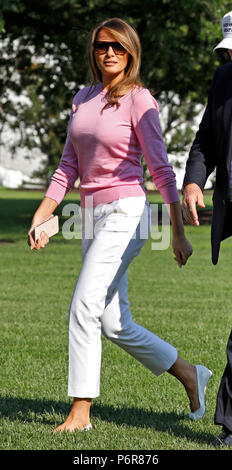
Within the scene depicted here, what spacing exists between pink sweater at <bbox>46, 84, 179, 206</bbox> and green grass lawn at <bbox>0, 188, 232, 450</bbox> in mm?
1246

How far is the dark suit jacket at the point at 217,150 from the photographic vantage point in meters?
4.10

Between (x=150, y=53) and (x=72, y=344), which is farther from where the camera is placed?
(x=150, y=53)

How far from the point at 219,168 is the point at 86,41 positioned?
700 inches

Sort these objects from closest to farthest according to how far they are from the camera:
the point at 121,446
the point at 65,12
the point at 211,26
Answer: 1. the point at 121,446
2. the point at 211,26
3. the point at 65,12

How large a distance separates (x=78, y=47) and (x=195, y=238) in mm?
5605

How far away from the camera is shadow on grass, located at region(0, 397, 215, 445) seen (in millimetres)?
4838

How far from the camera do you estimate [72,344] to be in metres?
4.50

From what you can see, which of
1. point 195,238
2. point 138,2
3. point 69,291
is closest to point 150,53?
point 138,2

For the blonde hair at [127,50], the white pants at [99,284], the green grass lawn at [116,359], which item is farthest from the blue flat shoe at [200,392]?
the blonde hair at [127,50]

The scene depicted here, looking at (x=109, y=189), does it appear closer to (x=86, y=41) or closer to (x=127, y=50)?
(x=127, y=50)

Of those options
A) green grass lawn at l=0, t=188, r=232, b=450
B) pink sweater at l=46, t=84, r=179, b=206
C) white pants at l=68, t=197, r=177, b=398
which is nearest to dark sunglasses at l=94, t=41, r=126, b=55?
pink sweater at l=46, t=84, r=179, b=206

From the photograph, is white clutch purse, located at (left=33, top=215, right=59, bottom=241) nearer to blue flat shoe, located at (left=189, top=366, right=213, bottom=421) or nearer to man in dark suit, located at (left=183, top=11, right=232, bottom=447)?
man in dark suit, located at (left=183, top=11, right=232, bottom=447)

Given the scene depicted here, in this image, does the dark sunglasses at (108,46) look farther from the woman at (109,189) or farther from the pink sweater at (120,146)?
the pink sweater at (120,146)
